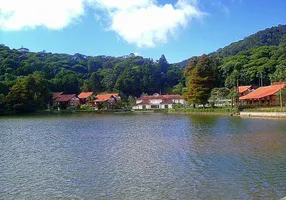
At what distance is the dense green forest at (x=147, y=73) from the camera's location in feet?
239

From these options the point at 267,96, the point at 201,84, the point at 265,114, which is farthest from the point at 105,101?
the point at 265,114

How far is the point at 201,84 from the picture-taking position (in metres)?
54.6

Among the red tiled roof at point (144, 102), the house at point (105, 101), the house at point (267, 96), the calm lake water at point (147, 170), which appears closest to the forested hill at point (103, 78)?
the red tiled roof at point (144, 102)

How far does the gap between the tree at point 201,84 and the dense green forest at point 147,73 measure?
7.6 inches

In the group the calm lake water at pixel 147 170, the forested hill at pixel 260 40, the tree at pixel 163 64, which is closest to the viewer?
the calm lake water at pixel 147 170

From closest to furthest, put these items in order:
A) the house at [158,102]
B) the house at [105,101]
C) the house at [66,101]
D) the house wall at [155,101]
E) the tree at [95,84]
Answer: the house at [105,101] < the house at [158,102] < the house at [66,101] < the house wall at [155,101] < the tree at [95,84]

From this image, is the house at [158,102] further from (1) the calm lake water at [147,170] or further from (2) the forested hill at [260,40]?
(1) the calm lake water at [147,170]

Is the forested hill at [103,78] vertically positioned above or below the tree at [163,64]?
below

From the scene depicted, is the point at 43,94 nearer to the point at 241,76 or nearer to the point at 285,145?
the point at 241,76

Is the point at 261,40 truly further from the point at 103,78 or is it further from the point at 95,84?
the point at 95,84

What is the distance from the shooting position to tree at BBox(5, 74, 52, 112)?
66.1 m

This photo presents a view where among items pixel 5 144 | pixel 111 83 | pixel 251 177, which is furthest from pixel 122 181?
pixel 111 83

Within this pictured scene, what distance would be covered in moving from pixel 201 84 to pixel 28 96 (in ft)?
130

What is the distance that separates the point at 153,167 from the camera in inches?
480
